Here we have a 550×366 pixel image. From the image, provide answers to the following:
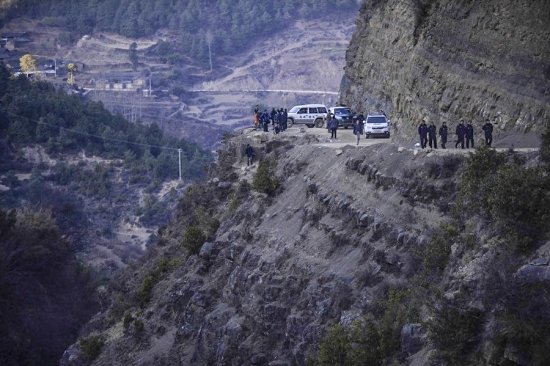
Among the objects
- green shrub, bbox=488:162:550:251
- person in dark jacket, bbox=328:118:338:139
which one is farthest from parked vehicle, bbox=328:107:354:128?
green shrub, bbox=488:162:550:251

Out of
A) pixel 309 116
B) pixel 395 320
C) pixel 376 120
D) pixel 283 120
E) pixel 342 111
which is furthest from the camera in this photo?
pixel 309 116

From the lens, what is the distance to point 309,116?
5262 centimetres

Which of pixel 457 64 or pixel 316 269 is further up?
pixel 457 64

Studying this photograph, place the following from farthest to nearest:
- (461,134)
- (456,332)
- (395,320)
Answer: (461,134)
(395,320)
(456,332)

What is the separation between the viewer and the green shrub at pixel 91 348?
136ft

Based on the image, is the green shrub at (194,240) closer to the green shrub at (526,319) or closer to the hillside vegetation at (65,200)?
the hillside vegetation at (65,200)

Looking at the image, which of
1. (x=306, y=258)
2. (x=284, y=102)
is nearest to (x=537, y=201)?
(x=306, y=258)

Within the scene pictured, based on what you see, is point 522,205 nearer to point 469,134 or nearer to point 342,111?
point 469,134

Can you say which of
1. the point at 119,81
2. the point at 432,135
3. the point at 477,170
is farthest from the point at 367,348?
the point at 119,81

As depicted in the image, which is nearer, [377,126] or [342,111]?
[377,126]

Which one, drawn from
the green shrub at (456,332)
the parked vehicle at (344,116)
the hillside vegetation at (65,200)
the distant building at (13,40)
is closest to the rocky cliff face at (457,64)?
the parked vehicle at (344,116)

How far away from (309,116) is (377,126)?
990 centimetres

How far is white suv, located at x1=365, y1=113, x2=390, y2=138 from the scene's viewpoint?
42.9m

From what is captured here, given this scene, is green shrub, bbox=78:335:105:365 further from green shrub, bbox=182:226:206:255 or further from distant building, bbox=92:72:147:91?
distant building, bbox=92:72:147:91
